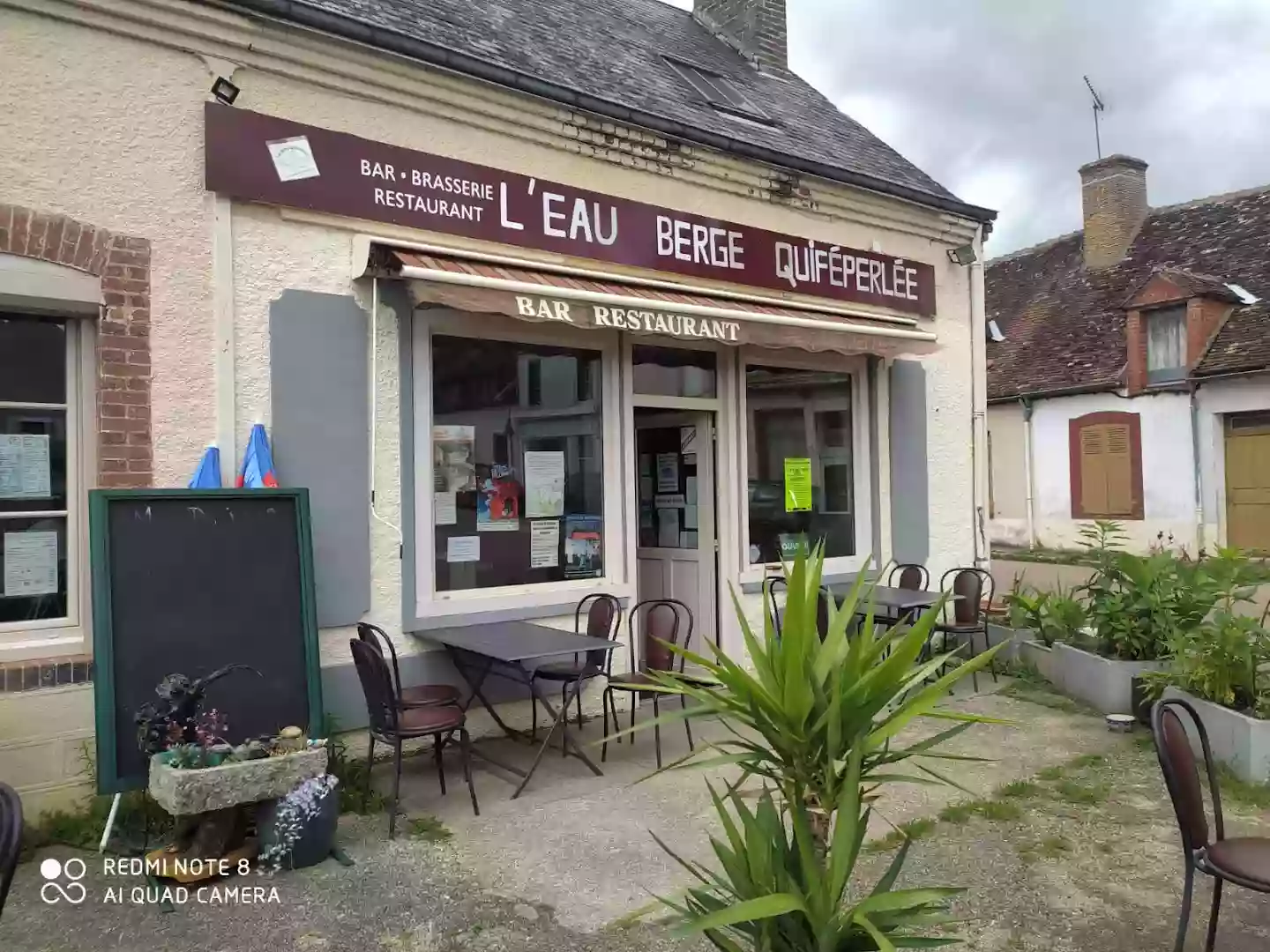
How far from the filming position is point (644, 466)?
26.1ft

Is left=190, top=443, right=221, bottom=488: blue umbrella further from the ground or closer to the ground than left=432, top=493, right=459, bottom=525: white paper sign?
further from the ground

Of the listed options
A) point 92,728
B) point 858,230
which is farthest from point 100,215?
point 858,230

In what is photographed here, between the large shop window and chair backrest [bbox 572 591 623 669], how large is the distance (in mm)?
2677

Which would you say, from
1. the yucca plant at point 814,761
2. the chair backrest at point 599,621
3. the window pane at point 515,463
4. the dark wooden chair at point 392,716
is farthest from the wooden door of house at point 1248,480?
the yucca plant at point 814,761

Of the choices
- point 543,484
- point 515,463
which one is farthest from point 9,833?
point 543,484

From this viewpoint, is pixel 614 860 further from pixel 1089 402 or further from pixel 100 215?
pixel 1089 402

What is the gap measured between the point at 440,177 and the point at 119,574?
9.38 ft

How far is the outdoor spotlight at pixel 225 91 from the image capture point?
502cm

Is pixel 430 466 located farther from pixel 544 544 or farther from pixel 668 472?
pixel 668 472

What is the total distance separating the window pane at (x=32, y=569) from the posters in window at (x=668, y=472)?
14.0 ft

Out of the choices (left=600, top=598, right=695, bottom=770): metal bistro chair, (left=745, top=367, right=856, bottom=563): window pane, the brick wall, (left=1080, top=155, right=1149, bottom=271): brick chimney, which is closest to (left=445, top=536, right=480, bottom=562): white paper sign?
(left=600, top=598, right=695, bottom=770): metal bistro chair

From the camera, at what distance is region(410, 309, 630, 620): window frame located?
5738mm

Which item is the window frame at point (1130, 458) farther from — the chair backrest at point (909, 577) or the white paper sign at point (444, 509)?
the white paper sign at point (444, 509)

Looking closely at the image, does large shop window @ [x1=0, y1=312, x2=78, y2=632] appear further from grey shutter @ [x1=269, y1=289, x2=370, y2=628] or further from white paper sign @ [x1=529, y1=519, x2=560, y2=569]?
white paper sign @ [x1=529, y1=519, x2=560, y2=569]
